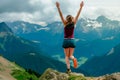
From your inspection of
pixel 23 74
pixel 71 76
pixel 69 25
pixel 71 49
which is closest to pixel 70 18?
pixel 69 25

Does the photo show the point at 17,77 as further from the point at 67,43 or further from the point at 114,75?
the point at 114,75

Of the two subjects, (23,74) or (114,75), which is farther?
(23,74)

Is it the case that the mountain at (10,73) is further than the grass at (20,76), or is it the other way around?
the grass at (20,76)

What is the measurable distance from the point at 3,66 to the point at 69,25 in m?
5.09

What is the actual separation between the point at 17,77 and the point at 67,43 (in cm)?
376

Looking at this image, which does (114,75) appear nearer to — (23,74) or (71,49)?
(71,49)

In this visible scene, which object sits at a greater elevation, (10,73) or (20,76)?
(10,73)

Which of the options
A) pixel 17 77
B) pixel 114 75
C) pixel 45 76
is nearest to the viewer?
pixel 114 75

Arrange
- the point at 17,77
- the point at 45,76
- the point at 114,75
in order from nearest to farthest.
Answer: the point at 114,75 → the point at 45,76 → the point at 17,77

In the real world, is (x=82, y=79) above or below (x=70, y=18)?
below

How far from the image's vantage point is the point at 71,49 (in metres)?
17.1

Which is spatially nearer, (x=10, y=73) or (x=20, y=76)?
(x=20, y=76)

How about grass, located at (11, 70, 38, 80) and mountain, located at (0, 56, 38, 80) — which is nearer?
mountain, located at (0, 56, 38, 80)

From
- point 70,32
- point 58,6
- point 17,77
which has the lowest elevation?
point 17,77
